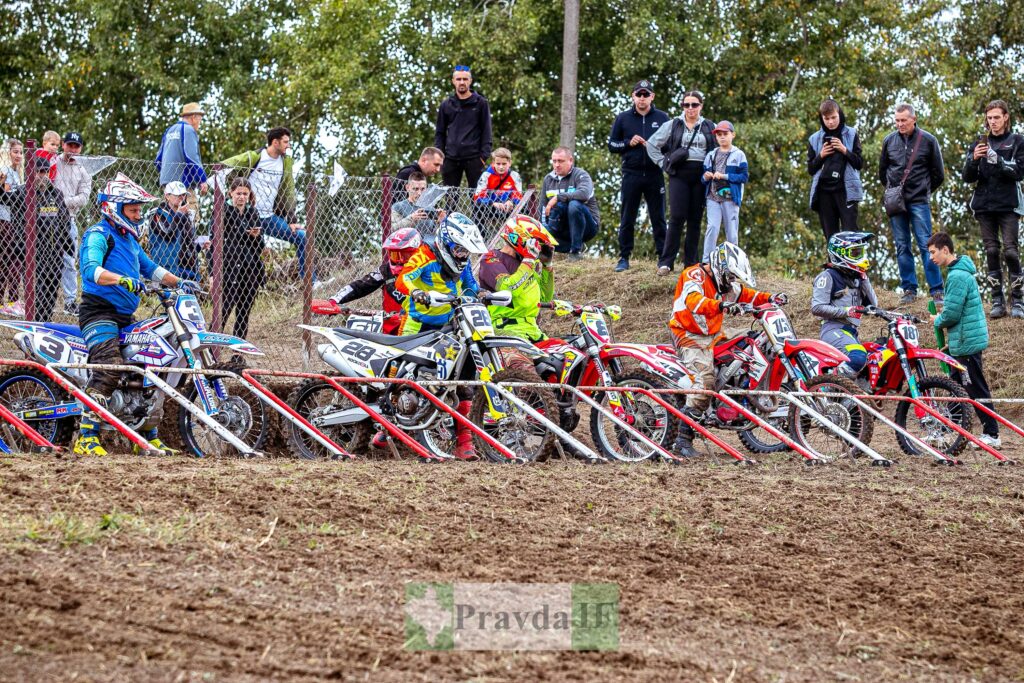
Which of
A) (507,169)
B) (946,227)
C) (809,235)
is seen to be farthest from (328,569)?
(946,227)

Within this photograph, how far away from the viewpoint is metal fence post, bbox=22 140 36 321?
11.9m

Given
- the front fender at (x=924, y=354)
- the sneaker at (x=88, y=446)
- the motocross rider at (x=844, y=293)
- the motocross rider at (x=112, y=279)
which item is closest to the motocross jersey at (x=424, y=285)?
the motocross rider at (x=112, y=279)

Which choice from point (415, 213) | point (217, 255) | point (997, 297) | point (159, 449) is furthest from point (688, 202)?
point (159, 449)

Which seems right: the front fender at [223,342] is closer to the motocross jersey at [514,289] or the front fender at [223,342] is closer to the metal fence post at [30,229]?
the motocross jersey at [514,289]

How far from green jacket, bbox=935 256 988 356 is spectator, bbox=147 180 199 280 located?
6698mm

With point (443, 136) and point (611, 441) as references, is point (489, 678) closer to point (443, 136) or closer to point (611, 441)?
point (611, 441)

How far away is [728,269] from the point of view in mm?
11586

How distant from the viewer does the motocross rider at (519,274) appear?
11258 mm

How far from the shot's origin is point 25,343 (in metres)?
10.1

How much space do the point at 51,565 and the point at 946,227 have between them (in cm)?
2548

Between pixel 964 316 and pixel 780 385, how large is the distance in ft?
6.09

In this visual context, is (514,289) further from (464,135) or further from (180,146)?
(464,135)

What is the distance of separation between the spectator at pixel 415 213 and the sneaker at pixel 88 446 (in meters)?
4.44

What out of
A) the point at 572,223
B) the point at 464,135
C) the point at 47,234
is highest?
the point at 464,135
